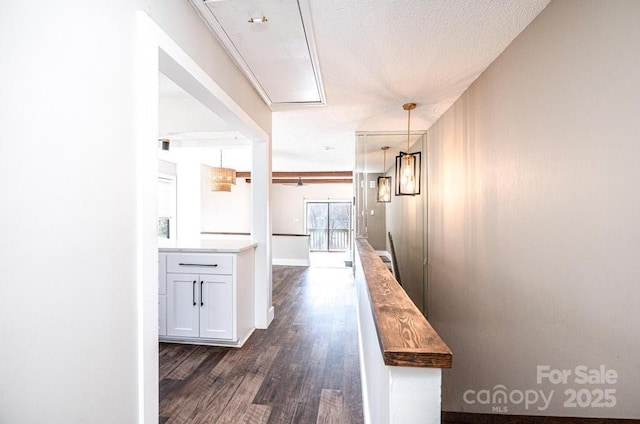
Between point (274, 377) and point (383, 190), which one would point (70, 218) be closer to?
point (274, 377)

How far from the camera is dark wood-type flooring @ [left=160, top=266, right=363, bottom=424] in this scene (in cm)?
180

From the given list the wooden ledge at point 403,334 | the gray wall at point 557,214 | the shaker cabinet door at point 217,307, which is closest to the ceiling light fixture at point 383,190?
the gray wall at point 557,214

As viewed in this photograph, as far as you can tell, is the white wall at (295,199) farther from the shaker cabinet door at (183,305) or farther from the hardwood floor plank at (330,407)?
the hardwood floor plank at (330,407)

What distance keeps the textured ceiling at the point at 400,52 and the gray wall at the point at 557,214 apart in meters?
0.19

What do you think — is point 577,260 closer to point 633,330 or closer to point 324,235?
point 633,330

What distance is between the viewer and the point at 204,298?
2637 mm

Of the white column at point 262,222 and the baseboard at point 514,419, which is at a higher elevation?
the white column at point 262,222

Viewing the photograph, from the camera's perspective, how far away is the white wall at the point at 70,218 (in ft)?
2.30

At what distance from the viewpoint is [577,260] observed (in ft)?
4.58

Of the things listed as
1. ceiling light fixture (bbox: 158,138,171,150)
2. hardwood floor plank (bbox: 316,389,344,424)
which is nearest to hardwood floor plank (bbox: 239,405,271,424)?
hardwood floor plank (bbox: 316,389,344,424)

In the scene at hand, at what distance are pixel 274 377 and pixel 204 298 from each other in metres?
0.98

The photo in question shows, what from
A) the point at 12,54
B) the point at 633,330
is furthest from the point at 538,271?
the point at 12,54

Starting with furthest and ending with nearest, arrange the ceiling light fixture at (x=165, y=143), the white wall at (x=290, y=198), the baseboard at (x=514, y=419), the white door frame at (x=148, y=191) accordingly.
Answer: the white wall at (x=290, y=198), the ceiling light fixture at (x=165, y=143), the baseboard at (x=514, y=419), the white door frame at (x=148, y=191)

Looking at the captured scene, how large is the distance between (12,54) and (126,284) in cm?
76
